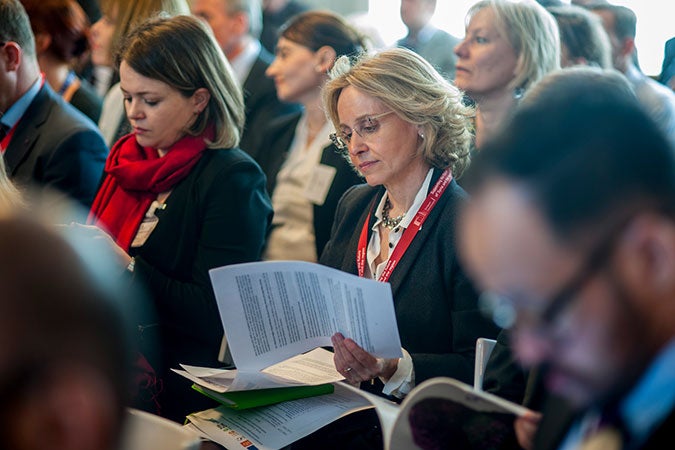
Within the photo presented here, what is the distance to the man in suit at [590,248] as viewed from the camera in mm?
849

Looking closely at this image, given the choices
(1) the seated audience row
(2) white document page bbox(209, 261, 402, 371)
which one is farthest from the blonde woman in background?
(2) white document page bbox(209, 261, 402, 371)

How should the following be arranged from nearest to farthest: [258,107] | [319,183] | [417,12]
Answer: [319,183] < [258,107] < [417,12]

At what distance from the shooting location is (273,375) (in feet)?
6.77

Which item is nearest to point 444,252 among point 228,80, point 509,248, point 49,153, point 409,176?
point 409,176

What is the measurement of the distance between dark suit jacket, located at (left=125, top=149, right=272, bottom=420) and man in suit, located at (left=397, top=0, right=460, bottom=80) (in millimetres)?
2376

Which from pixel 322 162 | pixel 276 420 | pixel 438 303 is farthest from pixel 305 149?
pixel 276 420

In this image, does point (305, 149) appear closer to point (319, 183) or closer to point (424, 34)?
point (319, 183)

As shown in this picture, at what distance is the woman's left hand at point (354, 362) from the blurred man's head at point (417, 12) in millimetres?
3285

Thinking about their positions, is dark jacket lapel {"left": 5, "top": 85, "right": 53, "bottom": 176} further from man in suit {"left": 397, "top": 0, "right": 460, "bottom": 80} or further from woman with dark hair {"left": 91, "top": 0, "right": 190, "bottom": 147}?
man in suit {"left": 397, "top": 0, "right": 460, "bottom": 80}

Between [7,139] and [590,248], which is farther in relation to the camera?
[7,139]

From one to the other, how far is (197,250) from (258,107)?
6.36 ft

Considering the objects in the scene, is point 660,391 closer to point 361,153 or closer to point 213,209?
point 361,153

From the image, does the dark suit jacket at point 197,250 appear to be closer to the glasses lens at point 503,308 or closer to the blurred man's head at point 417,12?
the glasses lens at point 503,308

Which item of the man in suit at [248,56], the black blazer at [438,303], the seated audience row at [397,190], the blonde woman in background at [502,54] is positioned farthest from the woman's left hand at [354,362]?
the man in suit at [248,56]
